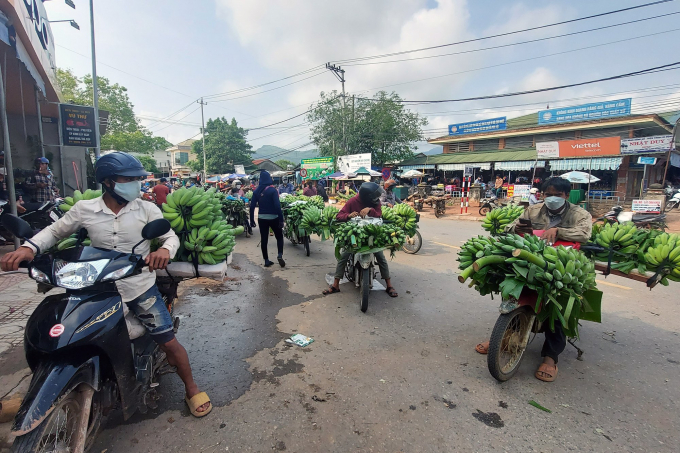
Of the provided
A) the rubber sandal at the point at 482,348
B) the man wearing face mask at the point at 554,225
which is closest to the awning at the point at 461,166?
the man wearing face mask at the point at 554,225

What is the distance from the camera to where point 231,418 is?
2.67 meters

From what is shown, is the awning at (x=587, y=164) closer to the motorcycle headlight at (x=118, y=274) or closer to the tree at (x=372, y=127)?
the tree at (x=372, y=127)

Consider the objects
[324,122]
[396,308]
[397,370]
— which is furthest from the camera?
[324,122]

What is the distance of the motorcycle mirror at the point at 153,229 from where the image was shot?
224cm

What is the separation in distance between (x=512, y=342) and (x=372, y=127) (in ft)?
97.8

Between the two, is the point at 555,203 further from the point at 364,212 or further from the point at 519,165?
the point at 519,165

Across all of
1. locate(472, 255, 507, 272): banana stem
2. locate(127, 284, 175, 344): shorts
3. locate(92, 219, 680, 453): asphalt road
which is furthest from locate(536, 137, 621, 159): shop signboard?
locate(127, 284, 175, 344): shorts

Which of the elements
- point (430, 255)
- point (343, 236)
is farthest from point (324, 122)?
point (343, 236)

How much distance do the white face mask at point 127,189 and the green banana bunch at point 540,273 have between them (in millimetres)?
2761

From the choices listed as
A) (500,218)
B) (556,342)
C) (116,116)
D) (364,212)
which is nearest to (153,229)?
(364,212)

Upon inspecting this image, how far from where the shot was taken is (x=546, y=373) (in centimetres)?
321

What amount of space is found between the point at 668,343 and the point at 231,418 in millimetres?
4716

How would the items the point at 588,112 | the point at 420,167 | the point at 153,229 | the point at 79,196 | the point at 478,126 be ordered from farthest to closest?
the point at 420,167, the point at 478,126, the point at 588,112, the point at 79,196, the point at 153,229

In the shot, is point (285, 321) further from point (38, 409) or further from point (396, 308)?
point (38, 409)
